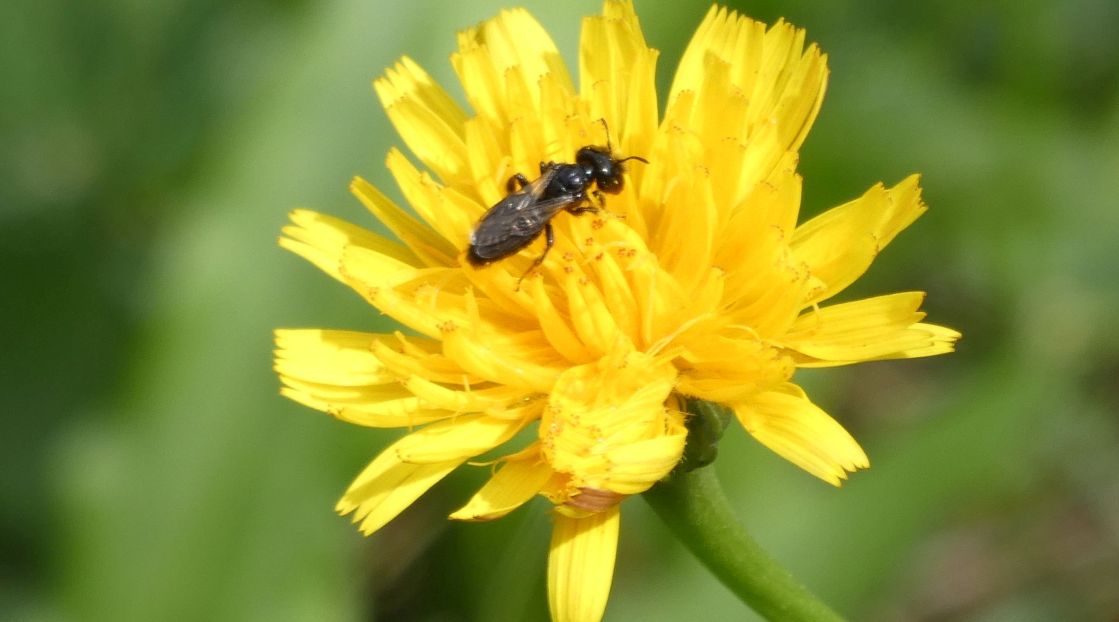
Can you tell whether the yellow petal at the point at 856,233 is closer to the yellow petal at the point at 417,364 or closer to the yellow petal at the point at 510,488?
the yellow petal at the point at 510,488

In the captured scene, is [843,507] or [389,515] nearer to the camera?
[389,515]

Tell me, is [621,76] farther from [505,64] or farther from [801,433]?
[801,433]

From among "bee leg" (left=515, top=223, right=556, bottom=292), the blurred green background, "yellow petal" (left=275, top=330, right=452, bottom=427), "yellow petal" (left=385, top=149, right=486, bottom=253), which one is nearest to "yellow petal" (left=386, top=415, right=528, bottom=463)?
"yellow petal" (left=275, top=330, right=452, bottom=427)

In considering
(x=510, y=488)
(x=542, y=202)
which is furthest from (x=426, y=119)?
(x=510, y=488)

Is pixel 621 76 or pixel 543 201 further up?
pixel 621 76

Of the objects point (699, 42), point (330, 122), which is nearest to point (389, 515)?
point (699, 42)

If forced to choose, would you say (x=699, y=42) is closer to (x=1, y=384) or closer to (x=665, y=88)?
(x=665, y=88)
